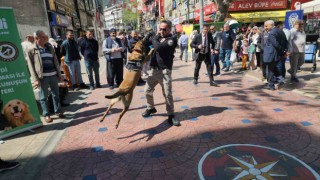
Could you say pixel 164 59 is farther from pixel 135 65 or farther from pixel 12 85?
pixel 12 85

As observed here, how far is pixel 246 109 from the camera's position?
5434 mm

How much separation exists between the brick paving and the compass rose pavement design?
5.1 inches

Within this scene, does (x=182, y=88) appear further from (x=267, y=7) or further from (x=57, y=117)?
(x=267, y=7)

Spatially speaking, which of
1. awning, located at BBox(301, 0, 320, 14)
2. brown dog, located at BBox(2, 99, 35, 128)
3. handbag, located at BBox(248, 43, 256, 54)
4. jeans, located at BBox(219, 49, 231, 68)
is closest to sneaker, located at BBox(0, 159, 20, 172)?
brown dog, located at BBox(2, 99, 35, 128)

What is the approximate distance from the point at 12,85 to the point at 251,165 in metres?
4.26

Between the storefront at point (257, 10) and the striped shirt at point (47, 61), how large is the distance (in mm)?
21844

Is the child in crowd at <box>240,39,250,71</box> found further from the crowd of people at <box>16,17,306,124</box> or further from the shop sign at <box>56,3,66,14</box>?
the shop sign at <box>56,3,66,14</box>

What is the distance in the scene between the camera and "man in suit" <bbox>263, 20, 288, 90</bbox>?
6.55 m

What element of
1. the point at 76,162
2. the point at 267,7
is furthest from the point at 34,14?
the point at 267,7

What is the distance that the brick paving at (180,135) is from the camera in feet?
11.0

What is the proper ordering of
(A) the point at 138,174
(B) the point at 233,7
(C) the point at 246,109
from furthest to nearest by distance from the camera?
(B) the point at 233,7 < (C) the point at 246,109 < (A) the point at 138,174

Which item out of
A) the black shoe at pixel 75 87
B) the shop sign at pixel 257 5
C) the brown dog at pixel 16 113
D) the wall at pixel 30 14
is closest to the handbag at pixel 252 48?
the black shoe at pixel 75 87

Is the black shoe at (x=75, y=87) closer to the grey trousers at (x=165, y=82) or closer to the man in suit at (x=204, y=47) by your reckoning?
the man in suit at (x=204, y=47)

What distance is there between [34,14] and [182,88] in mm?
12992
